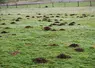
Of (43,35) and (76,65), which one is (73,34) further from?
(76,65)

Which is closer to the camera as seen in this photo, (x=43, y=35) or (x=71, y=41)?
(x=71, y=41)

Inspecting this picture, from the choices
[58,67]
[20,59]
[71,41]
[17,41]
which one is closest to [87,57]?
[58,67]

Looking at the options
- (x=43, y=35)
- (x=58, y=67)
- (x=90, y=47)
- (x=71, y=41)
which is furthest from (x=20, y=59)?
(x=43, y=35)

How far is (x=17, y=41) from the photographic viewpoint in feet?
70.7

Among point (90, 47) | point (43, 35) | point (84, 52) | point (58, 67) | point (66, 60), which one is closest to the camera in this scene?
point (58, 67)

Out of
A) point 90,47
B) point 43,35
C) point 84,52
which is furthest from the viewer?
point 43,35

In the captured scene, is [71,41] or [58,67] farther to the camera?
[71,41]

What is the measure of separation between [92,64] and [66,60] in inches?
55.6

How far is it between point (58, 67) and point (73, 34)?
36.7 ft

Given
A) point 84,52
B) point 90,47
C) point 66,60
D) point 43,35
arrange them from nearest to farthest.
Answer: point 66,60
point 84,52
point 90,47
point 43,35

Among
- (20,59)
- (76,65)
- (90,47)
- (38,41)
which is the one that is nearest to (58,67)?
(76,65)

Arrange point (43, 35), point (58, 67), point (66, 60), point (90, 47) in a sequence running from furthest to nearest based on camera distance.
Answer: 1. point (43, 35)
2. point (90, 47)
3. point (66, 60)
4. point (58, 67)

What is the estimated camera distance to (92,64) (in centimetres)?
1507

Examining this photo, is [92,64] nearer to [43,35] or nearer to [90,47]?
[90,47]
